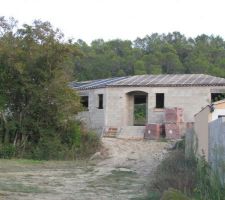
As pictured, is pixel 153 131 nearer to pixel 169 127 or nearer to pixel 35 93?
pixel 169 127

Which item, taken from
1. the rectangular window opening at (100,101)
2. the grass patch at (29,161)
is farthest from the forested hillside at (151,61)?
the grass patch at (29,161)

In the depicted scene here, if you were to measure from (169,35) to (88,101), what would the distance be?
133 feet

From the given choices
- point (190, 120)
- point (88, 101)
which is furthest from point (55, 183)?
point (88, 101)

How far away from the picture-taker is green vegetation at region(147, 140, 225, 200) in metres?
8.97

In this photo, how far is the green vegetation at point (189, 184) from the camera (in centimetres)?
897

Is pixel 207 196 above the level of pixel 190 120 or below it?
below

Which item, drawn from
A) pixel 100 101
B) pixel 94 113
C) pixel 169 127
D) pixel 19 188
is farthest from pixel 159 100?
pixel 19 188

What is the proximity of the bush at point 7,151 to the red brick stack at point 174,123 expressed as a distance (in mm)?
10755

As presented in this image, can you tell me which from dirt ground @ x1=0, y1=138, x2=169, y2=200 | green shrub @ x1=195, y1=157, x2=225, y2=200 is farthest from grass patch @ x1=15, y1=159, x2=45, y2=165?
green shrub @ x1=195, y1=157, x2=225, y2=200

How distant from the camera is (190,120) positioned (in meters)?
32.9

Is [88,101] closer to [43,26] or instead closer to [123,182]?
[43,26]

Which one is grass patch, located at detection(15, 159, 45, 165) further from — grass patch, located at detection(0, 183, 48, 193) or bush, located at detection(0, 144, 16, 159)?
grass patch, located at detection(0, 183, 48, 193)

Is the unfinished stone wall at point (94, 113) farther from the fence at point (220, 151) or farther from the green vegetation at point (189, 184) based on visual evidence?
the fence at point (220, 151)

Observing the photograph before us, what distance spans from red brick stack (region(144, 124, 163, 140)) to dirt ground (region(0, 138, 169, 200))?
257 cm
